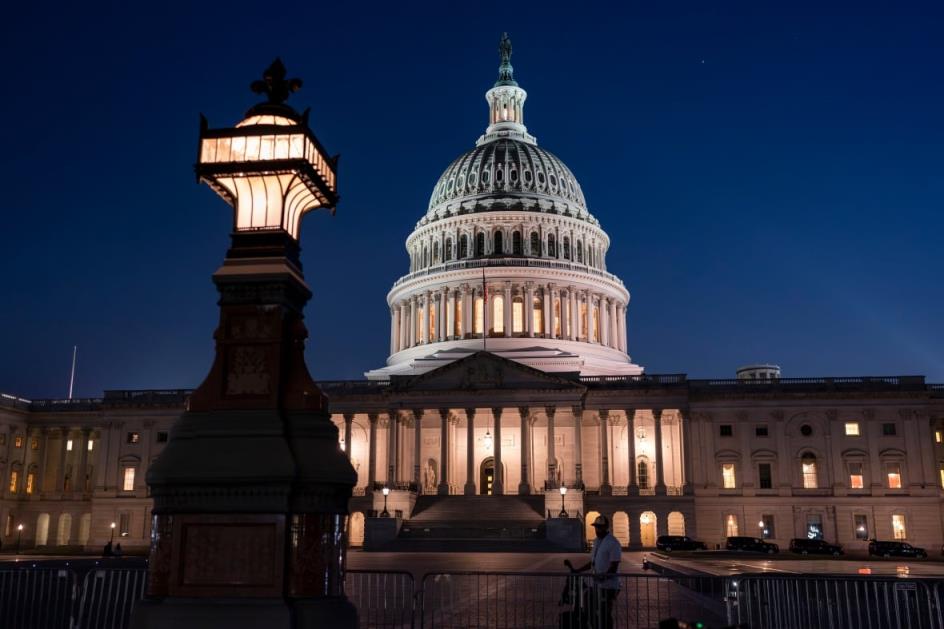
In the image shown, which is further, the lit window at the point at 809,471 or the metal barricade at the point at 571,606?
the lit window at the point at 809,471

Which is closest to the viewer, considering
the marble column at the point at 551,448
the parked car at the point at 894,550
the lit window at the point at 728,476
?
the parked car at the point at 894,550

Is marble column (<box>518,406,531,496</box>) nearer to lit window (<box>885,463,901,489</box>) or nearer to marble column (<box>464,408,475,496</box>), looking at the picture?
marble column (<box>464,408,475,496</box>)

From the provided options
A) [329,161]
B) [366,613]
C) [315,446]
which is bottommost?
[366,613]

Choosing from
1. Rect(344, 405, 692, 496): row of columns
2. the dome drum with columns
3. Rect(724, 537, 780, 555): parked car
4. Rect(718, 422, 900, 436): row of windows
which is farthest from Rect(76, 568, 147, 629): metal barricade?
the dome drum with columns

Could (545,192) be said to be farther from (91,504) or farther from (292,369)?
(292,369)

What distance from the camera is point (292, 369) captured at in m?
12.3

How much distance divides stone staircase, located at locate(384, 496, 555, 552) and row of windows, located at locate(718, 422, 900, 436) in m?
20.2

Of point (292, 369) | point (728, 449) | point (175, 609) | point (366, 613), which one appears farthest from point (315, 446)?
point (728, 449)

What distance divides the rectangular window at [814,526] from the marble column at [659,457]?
13.6 m

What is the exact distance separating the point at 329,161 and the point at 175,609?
6783 mm

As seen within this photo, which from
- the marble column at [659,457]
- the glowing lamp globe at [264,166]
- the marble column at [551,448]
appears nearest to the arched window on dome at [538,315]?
the marble column at [551,448]

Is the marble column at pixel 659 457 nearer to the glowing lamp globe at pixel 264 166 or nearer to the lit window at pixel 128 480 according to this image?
the lit window at pixel 128 480

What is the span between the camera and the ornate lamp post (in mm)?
11219

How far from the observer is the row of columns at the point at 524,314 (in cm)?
10588
